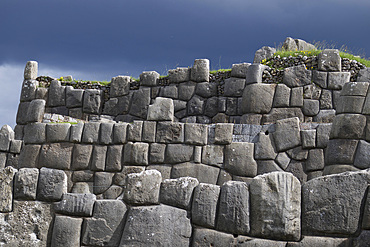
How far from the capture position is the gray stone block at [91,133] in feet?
42.2

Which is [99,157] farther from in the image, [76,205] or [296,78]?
[76,205]

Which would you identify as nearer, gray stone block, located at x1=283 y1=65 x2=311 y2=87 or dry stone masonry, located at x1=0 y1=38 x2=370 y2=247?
dry stone masonry, located at x1=0 y1=38 x2=370 y2=247

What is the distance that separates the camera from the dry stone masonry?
5.07 metres

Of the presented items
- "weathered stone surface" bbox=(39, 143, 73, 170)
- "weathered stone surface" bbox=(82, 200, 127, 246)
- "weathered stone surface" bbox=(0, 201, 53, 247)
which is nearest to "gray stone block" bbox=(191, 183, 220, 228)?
"weathered stone surface" bbox=(82, 200, 127, 246)

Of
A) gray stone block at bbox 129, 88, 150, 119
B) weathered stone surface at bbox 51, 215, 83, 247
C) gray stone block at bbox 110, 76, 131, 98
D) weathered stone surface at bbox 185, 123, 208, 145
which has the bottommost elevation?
weathered stone surface at bbox 51, 215, 83, 247

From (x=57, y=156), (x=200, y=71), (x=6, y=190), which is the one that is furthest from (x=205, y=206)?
(x=200, y=71)

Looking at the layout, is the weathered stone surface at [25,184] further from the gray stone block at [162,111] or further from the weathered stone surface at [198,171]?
the gray stone block at [162,111]

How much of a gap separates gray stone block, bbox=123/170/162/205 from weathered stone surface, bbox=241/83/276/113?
9.34 meters

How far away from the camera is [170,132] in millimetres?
12367

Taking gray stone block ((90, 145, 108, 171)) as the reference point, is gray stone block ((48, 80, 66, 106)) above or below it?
above

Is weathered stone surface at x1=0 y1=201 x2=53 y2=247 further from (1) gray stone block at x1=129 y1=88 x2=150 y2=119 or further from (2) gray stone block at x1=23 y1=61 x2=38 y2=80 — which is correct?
(2) gray stone block at x1=23 y1=61 x2=38 y2=80

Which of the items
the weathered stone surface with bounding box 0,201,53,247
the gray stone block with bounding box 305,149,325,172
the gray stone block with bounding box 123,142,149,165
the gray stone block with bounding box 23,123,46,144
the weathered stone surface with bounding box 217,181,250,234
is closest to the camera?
the weathered stone surface with bounding box 217,181,250,234

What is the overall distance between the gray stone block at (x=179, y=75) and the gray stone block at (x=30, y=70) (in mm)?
5612

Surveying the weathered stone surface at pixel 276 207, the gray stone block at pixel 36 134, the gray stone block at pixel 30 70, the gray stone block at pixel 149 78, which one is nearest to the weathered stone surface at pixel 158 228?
the weathered stone surface at pixel 276 207
